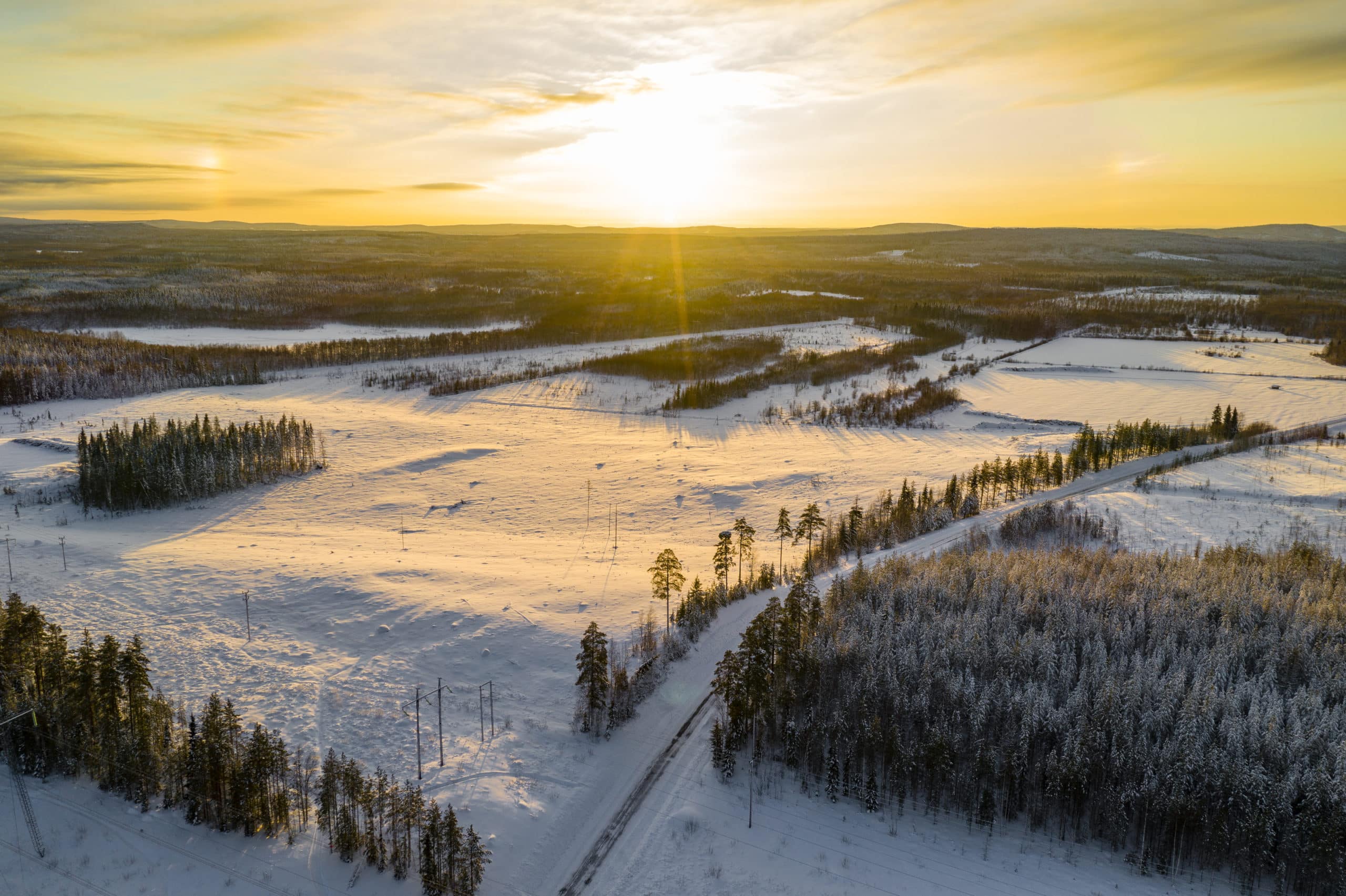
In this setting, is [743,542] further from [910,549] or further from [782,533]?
[910,549]

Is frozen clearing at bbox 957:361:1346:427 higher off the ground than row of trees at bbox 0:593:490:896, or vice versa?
frozen clearing at bbox 957:361:1346:427

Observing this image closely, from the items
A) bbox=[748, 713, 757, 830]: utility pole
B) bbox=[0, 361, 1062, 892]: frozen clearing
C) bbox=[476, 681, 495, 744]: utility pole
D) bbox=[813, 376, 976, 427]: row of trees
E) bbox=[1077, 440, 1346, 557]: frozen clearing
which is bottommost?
bbox=[748, 713, 757, 830]: utility pole

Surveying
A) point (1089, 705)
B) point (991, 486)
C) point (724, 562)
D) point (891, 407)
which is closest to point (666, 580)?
point (724, 562)

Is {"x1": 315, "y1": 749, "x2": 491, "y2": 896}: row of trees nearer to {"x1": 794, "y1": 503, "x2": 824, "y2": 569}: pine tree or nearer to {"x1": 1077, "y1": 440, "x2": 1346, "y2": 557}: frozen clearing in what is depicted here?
{"x1": 794, "y1": 503, "x2": 824, "y2": 569}: pine tree

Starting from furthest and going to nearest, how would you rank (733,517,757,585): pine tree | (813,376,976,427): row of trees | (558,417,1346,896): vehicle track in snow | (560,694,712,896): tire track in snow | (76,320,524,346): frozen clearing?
(76,320,524,346): frozen clearing → (813,376,976,427): row of trees → (733,517,757,585): pine tree → (558,417,1346,896): vehicle track in snow → (560,694,712,896): tire track in snow

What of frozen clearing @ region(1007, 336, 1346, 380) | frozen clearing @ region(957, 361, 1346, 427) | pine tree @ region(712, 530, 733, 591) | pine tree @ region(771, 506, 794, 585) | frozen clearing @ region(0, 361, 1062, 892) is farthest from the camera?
frozen clearing @ region(1007, 336, 1346, 380)

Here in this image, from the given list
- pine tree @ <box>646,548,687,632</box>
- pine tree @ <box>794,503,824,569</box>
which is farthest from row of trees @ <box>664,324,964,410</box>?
pine tree @ <box>646,548,687,632</box>
